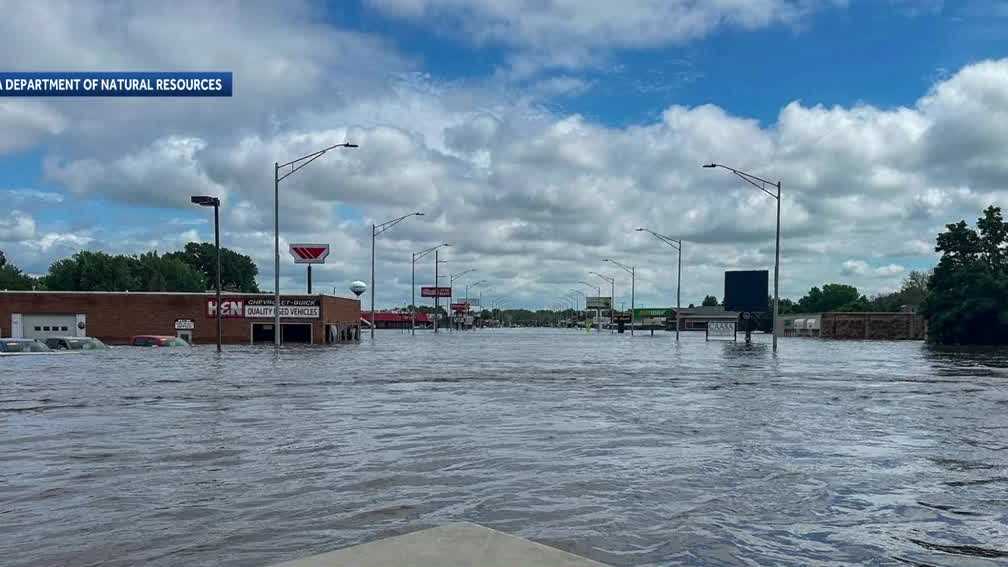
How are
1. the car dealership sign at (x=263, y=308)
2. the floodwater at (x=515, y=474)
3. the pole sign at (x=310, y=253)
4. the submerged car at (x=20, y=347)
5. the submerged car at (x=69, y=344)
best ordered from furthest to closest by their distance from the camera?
the pole sign at (x=310, y=253), the car dealership sign at (x=263, y=308), the submerged car at (x=69, y=344), the submerged car at (x=20, y=347), the floodwater at (x=515, y=474)

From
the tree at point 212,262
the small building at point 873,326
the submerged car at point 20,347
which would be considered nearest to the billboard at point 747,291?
the small building at point 873,326

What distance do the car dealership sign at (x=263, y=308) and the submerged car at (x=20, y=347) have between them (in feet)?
92.1

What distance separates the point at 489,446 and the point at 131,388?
14.7 metres

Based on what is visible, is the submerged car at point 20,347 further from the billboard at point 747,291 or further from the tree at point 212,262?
the tree at point 212,262

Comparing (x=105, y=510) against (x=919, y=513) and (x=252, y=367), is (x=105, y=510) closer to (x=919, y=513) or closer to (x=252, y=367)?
(x=919, y=513)

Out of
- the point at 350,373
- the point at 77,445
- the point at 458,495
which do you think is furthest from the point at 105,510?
the point at 350,373

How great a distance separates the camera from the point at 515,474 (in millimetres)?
10312

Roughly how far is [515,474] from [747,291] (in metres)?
90.1

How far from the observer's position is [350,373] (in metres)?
30.1

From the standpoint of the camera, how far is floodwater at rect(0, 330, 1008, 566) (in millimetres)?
7188

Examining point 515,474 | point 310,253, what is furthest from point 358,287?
point 515,474

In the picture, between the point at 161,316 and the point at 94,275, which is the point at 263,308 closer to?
the point at 161,316

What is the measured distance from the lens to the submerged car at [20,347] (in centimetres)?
4238

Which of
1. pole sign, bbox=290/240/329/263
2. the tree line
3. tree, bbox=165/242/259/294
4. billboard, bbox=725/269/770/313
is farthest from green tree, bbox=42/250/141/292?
billboard, bbox=725/269/770/313
